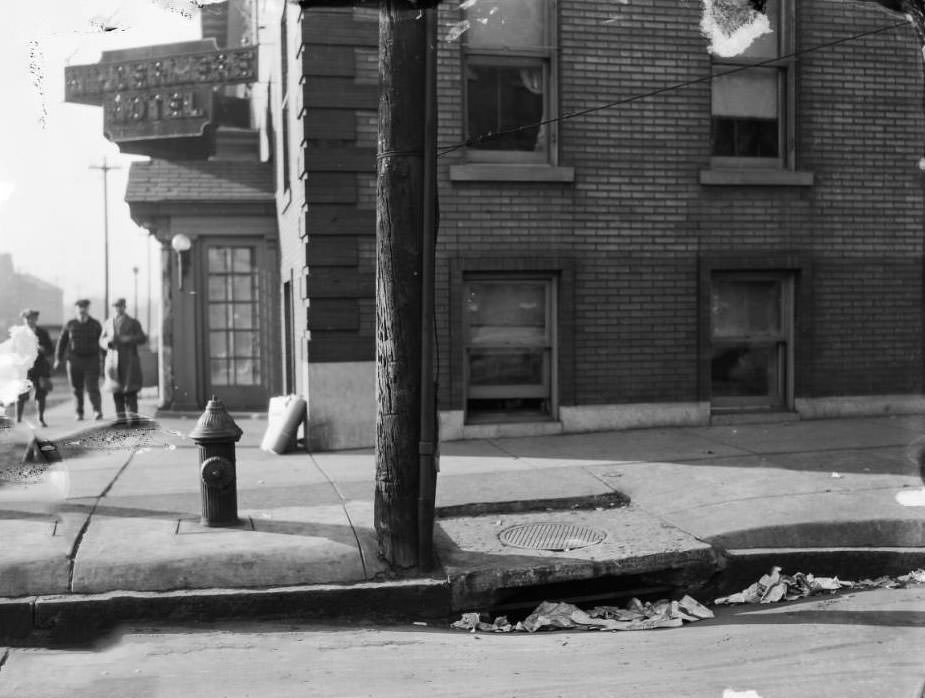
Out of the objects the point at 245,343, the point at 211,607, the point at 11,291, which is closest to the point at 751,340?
the point at 211,607

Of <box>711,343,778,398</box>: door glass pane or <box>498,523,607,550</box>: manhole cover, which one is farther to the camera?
<box>711,343,778,398</box>: door glass pane

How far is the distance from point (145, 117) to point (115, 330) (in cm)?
305

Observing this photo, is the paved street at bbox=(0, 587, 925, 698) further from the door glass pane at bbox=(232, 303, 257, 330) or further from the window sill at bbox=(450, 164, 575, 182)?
the door glass pane at bbox=(232, 303, 257, 330)

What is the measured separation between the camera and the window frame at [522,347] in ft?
32.6

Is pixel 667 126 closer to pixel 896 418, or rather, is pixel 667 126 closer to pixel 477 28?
pixel 477 28

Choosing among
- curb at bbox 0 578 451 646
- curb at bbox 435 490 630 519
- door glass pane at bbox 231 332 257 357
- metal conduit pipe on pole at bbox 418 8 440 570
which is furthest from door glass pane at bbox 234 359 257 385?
curb at bbox 0 578 451 646

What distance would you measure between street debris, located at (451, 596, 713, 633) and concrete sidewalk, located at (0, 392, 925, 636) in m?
0.17

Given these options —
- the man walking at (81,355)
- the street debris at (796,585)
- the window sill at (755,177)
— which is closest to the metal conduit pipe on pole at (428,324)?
the street debris at (796,585)

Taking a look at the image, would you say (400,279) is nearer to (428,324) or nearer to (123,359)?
(428,324)

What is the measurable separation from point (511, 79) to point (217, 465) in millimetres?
5580

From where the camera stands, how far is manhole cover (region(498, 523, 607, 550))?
6.32 meters

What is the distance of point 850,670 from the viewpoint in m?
4.39

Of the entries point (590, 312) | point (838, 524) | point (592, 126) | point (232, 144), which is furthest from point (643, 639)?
point (232, 144)

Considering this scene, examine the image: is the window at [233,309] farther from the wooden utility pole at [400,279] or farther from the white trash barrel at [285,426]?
the wooden utility pole at [400,279]
